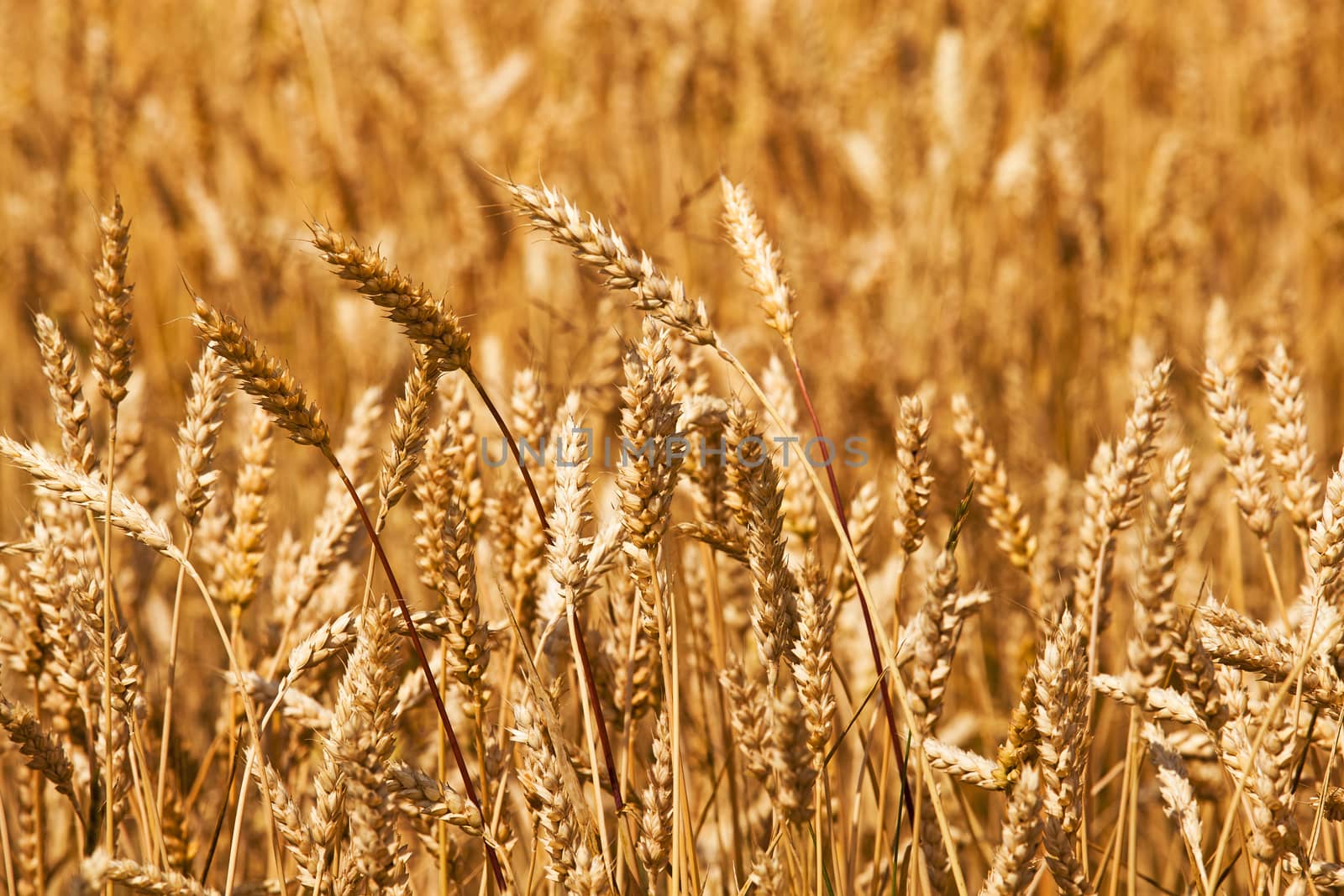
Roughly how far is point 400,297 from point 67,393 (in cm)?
Answer: 39

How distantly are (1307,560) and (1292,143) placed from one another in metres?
2.66

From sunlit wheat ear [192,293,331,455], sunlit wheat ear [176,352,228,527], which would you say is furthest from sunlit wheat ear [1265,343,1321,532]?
sunlit wheat ear [176,352,228,527]

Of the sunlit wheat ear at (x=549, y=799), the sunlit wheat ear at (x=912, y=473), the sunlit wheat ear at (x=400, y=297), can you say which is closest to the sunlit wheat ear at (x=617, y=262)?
the sunlit wheat ear at (x=400, y=297)

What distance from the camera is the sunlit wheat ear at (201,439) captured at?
3.31 feet

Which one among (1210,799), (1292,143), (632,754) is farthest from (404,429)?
(1292,143)

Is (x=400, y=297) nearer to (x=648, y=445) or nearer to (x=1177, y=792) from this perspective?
(x=648, y=445)

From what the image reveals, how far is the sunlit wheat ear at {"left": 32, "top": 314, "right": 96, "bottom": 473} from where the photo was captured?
3.34 ft

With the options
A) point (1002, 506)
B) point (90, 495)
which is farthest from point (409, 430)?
point (1002, 506)

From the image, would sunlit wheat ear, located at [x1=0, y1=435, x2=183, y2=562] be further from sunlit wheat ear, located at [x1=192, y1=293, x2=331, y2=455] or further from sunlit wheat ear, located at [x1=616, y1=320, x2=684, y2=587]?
sunlit wheat ear, located at [x1=616, y1=320, x2=684, y2=587]

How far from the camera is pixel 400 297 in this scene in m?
0.87

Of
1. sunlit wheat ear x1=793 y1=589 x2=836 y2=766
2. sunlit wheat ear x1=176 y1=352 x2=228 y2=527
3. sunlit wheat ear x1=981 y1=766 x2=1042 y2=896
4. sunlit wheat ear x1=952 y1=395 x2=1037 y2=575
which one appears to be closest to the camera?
sunlit wheat ear x1=981 y1=766 x2=1042 y2=896

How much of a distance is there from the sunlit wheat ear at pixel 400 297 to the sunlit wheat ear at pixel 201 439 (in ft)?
0.65

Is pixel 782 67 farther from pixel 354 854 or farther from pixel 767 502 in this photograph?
pixel 354 854

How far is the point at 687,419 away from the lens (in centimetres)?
102
